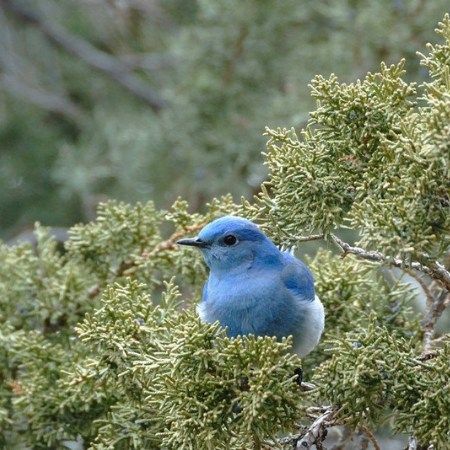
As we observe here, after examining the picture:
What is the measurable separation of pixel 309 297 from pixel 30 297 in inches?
48.8

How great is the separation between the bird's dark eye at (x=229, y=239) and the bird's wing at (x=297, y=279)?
7.7 inches

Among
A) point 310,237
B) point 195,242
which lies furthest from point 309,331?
point 195,242

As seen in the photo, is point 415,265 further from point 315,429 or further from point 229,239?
point 229,239

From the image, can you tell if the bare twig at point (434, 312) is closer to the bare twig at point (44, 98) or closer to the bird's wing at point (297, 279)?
the bird's wing at point (297, 279)

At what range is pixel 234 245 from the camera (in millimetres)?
3662

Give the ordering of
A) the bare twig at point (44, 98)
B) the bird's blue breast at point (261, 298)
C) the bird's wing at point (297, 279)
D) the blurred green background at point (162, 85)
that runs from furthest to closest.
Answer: the bare twig at point (44, 98)
the blurred green background at point (162, 85)
the bird's wing at point (297, 279)
the bird's blue breast at point (261, 298)

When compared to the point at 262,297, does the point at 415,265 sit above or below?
below

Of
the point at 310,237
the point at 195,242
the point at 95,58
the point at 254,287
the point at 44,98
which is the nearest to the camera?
the point at 310,237

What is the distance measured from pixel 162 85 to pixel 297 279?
18.4ft

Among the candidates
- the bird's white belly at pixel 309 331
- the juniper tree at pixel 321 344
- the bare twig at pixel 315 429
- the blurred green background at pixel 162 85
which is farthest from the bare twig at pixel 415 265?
the blurred green background at pixel 162 85

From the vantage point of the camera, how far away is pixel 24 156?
28.5ft

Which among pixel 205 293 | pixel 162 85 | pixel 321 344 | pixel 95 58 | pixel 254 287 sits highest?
pixel 95 58

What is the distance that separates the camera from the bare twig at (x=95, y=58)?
8.91 meters

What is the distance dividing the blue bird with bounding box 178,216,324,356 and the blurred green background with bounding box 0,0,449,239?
3.06 metres
